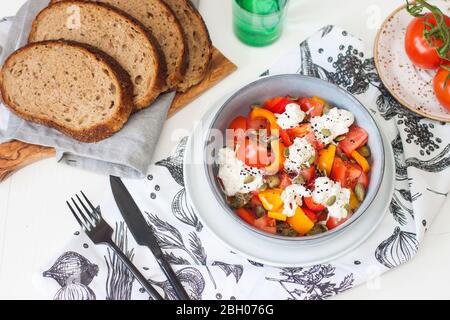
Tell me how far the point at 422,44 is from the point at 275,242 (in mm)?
876

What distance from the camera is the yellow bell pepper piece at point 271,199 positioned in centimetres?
160

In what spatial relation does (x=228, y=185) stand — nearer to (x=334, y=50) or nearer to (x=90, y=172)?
(x=90, y=172)

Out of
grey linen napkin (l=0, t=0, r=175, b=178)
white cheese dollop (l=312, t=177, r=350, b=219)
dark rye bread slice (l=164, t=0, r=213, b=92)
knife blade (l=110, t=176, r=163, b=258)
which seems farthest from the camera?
dark rye bread slice (l=164, t=0, r=213, b=92)

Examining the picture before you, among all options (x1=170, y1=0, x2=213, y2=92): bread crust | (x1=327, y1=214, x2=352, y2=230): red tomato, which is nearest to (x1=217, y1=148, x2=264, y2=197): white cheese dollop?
(x1=327, y1=214, x2=352, y2=230): red tomato

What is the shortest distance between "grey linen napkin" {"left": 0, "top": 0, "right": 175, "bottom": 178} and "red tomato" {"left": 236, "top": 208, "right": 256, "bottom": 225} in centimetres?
36

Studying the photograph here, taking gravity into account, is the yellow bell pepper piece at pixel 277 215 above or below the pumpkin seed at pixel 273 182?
below

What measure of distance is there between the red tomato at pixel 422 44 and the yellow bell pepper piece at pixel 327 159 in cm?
51

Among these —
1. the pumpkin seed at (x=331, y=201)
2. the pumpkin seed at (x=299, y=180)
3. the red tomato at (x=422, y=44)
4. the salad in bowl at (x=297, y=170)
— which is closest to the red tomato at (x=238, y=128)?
the salad in bowl at (x=297, y=170)

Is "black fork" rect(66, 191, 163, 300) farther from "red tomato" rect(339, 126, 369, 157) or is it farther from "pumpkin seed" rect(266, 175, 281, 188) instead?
"red tomato" rect(339, 126, 369, 157)

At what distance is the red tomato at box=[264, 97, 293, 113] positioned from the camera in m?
1.73

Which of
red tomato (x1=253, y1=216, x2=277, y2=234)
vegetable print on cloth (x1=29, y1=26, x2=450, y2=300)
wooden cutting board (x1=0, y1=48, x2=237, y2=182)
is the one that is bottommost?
vegetable print on cloth (x1=29, y1=26, x2=450, y2=300)

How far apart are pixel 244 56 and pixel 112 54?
486 millimetres

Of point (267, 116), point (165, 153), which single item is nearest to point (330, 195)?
point (267, 116)

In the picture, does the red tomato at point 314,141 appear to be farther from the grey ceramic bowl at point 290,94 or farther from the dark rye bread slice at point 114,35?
the dark rye bread slice at point 114,35
